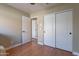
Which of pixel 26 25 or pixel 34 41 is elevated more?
pixel 26 25

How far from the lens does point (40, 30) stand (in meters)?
1.66

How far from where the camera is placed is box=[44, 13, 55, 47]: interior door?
166cm

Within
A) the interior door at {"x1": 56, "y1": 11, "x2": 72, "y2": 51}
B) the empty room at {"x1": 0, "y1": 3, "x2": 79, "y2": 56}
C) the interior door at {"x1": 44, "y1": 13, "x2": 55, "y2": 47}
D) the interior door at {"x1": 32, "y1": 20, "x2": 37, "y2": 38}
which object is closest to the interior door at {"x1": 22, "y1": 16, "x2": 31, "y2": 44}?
the empty room at {"x1": 0, "y1": 3, "x2": 79, "y2": 56}

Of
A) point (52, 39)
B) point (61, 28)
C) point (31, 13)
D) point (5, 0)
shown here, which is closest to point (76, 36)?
point (61, 28)

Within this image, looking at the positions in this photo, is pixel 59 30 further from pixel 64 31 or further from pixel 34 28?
pixel 34 28

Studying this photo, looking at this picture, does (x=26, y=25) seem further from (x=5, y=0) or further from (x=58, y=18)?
(x=5, y=0)

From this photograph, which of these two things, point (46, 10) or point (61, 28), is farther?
point (61, 28)

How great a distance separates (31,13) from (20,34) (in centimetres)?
47

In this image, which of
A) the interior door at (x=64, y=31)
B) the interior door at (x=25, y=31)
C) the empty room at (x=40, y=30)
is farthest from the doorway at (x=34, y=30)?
the interior door at (x=64, y=31)

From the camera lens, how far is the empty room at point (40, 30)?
1.34 metres

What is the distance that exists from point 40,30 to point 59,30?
0.46 m

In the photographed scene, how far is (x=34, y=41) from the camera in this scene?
1.71m

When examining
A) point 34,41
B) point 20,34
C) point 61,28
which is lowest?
point 34,41

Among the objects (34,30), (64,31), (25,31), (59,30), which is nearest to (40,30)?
(34,30)
